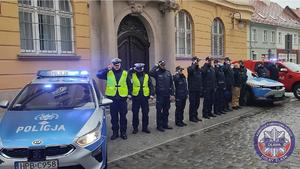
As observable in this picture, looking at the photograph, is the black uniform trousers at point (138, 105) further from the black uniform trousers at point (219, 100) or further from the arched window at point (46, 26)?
the arched window at point (46, 26)

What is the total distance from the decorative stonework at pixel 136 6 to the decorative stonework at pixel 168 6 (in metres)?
1.23

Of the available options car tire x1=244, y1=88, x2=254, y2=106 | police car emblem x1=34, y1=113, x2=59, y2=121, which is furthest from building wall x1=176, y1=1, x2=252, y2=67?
police car emblem x1=34, y1=113, x2=59, y2=121

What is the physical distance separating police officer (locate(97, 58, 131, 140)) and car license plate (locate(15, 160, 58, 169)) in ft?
11.7

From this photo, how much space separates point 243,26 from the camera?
24.3 metres

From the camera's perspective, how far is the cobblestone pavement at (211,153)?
6.44m

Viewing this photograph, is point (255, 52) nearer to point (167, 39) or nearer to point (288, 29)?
point (288, 29)

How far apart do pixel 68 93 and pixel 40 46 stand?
5.50 metres

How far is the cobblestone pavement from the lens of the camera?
Answer: 21.1 feet

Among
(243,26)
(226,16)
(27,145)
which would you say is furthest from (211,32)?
(27,145)

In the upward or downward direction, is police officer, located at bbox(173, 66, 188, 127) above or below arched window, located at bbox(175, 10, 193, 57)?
below

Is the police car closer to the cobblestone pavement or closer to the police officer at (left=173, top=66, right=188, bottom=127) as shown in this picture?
the cobblestone pavement

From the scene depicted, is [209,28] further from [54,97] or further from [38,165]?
[38,165]

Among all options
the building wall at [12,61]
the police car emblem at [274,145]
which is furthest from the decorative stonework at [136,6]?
the police car emblem at [274,145]

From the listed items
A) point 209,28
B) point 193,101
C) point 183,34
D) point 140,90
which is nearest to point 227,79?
point 193,101
